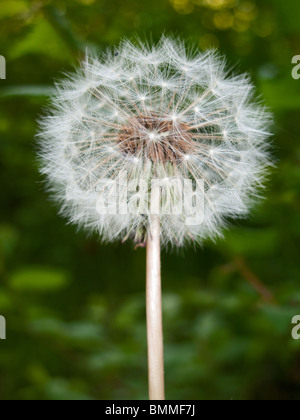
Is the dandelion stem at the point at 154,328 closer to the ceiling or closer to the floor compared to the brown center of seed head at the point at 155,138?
closer to the floor

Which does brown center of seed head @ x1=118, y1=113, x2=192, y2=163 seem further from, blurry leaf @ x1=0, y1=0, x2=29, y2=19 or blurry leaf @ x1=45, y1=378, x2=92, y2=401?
blurry leaf @ x1=45, y1=378, x2=92, y2=401

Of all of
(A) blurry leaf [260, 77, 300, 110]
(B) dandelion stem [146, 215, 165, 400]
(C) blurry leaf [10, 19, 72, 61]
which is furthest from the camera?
(C) blurry leaf [10, 19, 72, 61]

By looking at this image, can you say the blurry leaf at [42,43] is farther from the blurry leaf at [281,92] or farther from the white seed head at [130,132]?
the blurry leaf at [281,92]

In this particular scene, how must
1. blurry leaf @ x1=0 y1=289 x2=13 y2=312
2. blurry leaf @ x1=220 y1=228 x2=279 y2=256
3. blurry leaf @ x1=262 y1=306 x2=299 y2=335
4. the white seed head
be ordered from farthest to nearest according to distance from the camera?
blurry leaf @ x1=0 y1=289 x2=13 y2=312, blurry leaf @ x1=220 y1=228 x2=279 y2=256, blurry leaf @ x1=262 y1=306 x2=299 y2=335, the white seed head

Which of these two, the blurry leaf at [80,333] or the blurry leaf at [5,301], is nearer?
the blurry leaf at [5,301]

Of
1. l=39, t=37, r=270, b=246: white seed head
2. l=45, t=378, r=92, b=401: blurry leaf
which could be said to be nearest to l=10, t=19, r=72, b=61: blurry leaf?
l=39, t=37, r=270, b=246: white seed head

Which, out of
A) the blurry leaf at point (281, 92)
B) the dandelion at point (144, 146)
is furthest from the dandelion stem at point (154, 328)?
the blurry leaf at point (281, 92)
